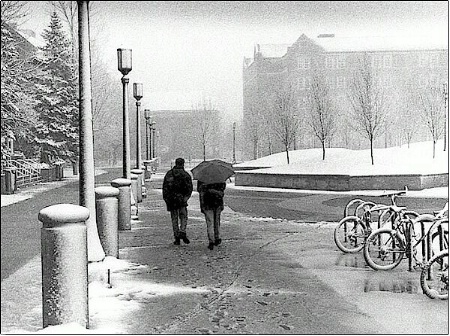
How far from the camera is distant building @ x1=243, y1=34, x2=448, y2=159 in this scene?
3111 cm

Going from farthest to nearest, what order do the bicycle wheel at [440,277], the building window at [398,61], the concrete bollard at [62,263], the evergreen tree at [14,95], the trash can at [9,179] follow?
the building window at [398,61] < the evergreen tree at [14,95] < the bicycle wheel at [440,277] < the trash can at [9,179] < the concrete bollard at [62,263]

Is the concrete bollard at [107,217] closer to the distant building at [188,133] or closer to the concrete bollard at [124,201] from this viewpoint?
the concrete bollard at [124,201]

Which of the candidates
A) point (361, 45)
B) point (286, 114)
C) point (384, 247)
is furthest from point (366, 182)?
point (384, 247)

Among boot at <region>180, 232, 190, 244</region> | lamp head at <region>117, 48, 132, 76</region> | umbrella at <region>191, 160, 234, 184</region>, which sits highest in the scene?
lamp head at <region>117, 48, 132, 76</region>

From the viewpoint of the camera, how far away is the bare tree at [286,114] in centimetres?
3522

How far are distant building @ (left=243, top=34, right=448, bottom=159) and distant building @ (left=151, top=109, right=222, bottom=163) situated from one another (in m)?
3.44

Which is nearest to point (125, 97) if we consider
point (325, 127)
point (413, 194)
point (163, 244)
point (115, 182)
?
point (115, 182)

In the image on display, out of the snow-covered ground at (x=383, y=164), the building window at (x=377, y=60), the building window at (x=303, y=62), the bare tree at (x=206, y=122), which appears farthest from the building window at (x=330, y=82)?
the snow-covered ground at (x=383, y=164)

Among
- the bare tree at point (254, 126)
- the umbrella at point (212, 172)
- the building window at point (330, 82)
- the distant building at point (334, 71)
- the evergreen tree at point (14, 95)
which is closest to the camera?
the umbrella at point (212, 172)

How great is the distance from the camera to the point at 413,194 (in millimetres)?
20438

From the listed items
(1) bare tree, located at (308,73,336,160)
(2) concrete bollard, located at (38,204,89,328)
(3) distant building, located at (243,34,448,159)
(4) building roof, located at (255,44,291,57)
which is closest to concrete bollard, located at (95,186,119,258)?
(2) concrete bollard, located at (38,204,89,328)

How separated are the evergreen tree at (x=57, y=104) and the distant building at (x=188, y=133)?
6317 mm

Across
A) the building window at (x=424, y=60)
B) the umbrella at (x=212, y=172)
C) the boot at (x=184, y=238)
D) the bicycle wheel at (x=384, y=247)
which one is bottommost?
the boot at (x=184, y=238)

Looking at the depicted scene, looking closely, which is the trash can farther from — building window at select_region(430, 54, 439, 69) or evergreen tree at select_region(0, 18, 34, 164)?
building window at select_region(430, 54, 439, 69)
